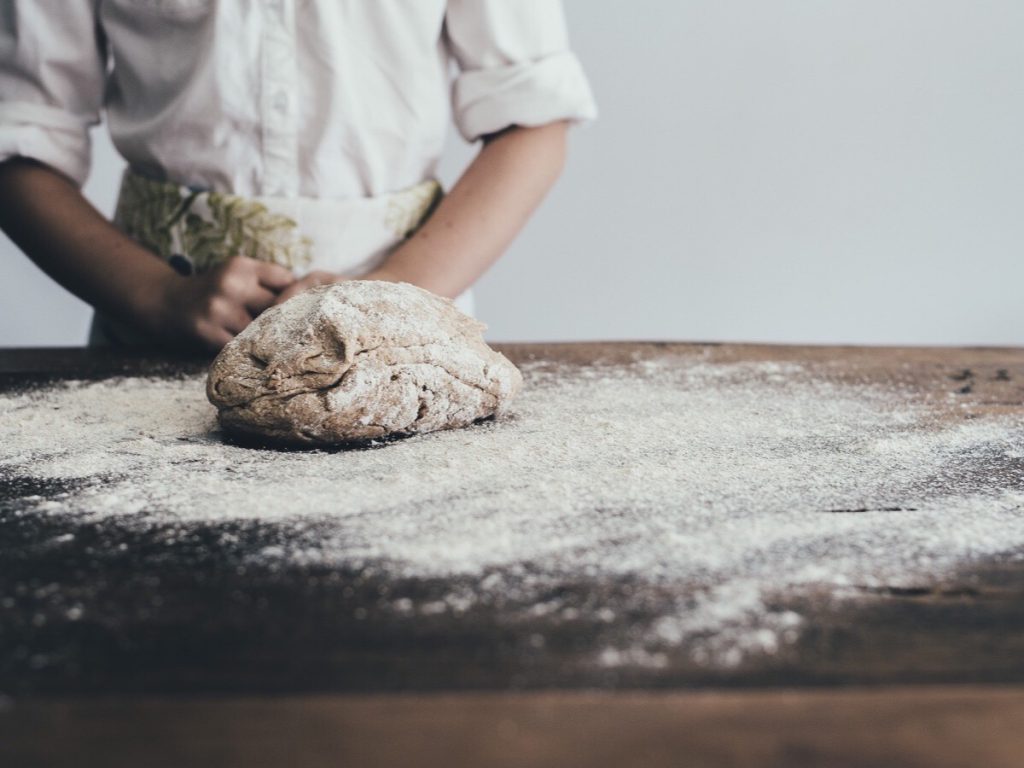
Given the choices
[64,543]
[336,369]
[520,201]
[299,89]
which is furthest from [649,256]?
[64,543]

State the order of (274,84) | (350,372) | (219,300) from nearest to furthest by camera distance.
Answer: (350,372)
(219,300)
(274,84)

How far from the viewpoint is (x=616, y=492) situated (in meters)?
0.66

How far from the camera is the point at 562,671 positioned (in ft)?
1.36

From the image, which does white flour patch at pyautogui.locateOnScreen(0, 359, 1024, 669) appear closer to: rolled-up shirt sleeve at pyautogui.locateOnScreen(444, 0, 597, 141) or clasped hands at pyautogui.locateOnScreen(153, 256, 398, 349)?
clasped hands at pyautogui.locateOnScreen(153, 256, 398, 349)

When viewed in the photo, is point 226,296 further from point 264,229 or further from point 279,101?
point 279,101

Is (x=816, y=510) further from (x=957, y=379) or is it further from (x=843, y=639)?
(x=957, y=379)

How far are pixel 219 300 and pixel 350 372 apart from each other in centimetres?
36

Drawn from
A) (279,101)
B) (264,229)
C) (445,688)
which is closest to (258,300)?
(264,229)

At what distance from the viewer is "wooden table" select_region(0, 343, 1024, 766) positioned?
37 centimetres

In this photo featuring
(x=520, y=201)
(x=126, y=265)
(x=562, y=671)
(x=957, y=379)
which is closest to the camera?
(x=562, y=671)

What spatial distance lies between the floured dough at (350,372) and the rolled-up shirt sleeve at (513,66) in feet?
1.76

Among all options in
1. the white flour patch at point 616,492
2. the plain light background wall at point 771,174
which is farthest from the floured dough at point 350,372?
the plain light background wall at point 771,174

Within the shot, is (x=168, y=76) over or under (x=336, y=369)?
over

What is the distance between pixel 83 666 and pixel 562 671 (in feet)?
0.69
